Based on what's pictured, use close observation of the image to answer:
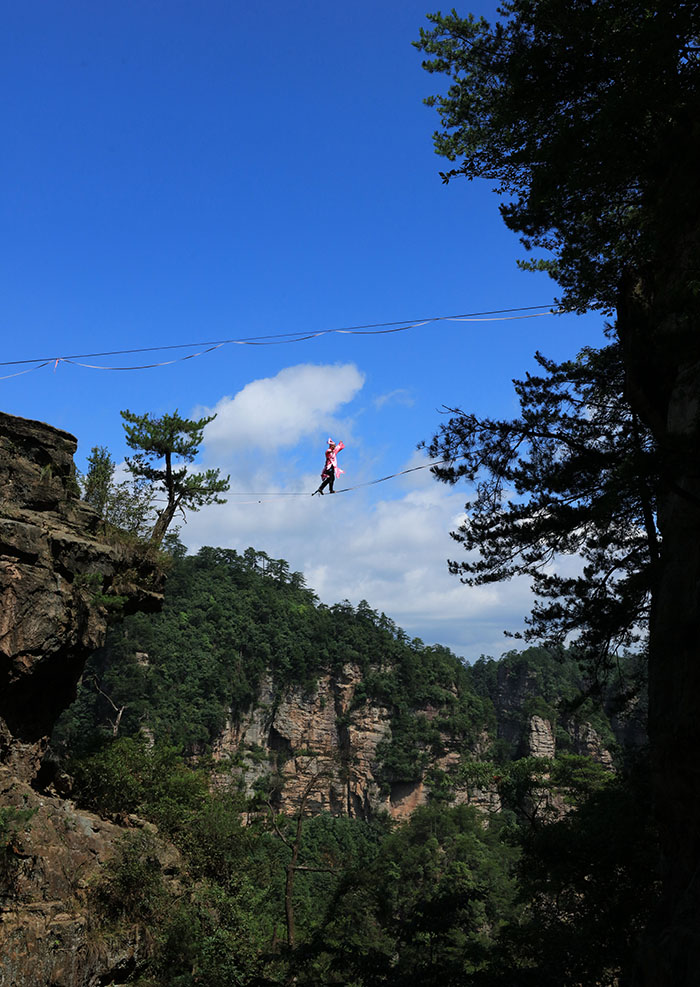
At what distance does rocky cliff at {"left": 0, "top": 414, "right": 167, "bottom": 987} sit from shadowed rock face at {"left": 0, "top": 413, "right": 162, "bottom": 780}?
2 centimetres

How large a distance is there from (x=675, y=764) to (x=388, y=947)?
1059 inches

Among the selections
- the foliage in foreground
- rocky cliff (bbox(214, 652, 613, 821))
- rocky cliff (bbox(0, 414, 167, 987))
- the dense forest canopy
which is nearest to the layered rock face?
rocky cliff (bbox(214, 652, 613, 821))

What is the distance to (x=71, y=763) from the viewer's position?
699 inches

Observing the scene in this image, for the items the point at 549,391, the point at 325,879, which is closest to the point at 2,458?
the point at 549,391

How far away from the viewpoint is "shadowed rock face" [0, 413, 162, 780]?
14.7 metres

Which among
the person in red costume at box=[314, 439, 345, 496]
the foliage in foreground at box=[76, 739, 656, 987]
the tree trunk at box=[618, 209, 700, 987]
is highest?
the person in red costume at box=[314, 439, 345, 496]

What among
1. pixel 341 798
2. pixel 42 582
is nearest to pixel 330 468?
pixel 42 582

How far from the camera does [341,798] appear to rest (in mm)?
61406

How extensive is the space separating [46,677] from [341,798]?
52013 mm

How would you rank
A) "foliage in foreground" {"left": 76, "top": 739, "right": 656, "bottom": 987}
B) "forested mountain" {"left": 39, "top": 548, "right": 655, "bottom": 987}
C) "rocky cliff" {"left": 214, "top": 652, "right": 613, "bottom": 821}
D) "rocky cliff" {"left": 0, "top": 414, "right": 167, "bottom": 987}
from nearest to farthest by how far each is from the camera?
"foliage in foreground" {"left": 76, "top": 739, "right": 656, "bottom": 987} < "forested mountain" {"left": 39, "top": 548, "right": 655, "bottom": 987} < "rocky cliff" {"left": 0, "top": 414, "right": 167, "bottom": 987} < "rocky cliff" {"left": 214, "top": 652, "right": 613, "bottom": 821}

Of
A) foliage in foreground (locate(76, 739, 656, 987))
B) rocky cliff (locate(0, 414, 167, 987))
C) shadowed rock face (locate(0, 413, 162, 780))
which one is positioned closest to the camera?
foliage in foreground (locate(76, 739, 656, 987))

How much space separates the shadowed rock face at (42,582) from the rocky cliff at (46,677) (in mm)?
25

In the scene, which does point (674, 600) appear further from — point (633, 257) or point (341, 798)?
point (341, 798)

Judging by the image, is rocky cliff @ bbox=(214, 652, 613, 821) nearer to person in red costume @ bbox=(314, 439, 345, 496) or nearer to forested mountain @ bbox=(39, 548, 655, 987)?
forested mountain @ bbox=(39, 548, 655, 987)
